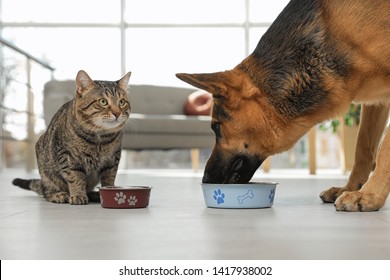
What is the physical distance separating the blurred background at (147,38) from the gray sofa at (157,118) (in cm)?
169

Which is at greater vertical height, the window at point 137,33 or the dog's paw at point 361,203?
the window at point 137,33

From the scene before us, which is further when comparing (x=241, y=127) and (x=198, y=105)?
(x=198, y=105)

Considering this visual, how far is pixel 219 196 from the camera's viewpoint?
7.02 ft

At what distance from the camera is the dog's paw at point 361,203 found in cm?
195

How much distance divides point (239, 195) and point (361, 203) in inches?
16.9

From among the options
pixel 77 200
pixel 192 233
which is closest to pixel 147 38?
pixel 77 200

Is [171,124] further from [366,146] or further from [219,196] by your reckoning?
[219,196]

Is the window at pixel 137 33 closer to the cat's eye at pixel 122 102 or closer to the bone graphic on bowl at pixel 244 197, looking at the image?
the cat's eye at pixel 122 102

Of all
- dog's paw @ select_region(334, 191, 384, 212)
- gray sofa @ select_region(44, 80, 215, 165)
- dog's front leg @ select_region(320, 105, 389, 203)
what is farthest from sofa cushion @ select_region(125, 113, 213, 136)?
dog's paw @ select_region(334, 191, 384, 212)

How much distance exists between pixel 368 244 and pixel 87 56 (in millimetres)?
7835

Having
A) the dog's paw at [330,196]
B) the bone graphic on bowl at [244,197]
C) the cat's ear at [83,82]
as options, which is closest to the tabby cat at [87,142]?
the cat's ear at [83,82]

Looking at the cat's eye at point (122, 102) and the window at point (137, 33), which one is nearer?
the cat's eye at point (122, 102)

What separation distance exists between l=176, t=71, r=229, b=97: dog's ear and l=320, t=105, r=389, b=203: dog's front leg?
0.70 meters

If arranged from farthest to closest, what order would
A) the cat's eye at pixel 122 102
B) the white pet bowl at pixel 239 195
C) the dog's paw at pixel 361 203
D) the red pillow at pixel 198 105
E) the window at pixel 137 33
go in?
the window at pixel 137 33, the red pillow at pixel 198 105, the cat's eye at pixel 122 102, the white pet bowl at pixel 239 195, the dog's paw at pixel 361 203
